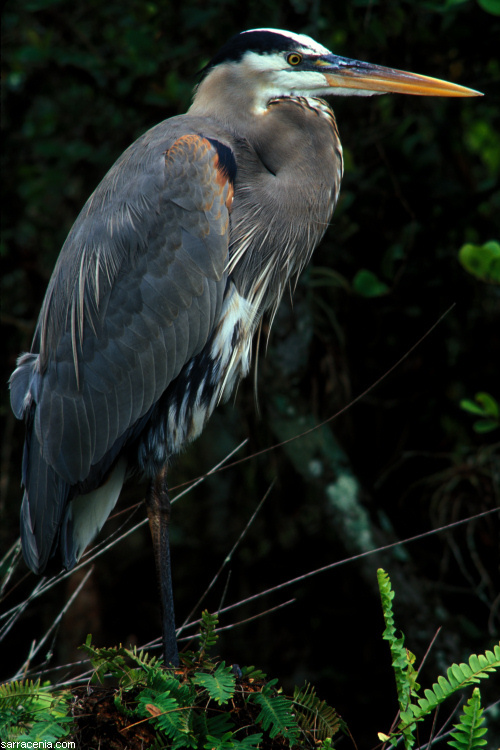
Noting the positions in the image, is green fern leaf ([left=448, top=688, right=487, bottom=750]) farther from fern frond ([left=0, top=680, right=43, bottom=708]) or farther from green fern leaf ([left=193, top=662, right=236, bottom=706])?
fern frond ([left=0, top=680, right=43, bottom=708])

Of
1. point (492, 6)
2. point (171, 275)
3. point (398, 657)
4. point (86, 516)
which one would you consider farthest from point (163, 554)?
point (492, 6)

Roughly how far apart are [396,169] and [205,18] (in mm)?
1045

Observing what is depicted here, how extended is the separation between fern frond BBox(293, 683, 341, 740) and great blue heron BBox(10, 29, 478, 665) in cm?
58

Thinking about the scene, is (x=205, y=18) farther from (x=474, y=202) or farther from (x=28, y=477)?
(x=28, y=477)

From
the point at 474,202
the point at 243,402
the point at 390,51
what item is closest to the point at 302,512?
the point at 243,402

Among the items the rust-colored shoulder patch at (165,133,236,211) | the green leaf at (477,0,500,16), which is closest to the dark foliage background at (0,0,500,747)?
the green leaf at (477,0,500,16)

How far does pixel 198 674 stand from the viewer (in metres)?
1.68

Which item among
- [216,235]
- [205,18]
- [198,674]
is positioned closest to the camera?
[198,674]

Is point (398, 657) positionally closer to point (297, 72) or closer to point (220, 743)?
point (220, 743)

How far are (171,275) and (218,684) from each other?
1157 millimetres

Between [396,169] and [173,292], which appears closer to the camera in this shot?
[173,292]

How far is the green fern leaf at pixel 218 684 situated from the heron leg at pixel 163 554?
586 mm

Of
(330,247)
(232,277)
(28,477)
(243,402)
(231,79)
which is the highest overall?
(231,79)

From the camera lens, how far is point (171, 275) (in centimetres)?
225
